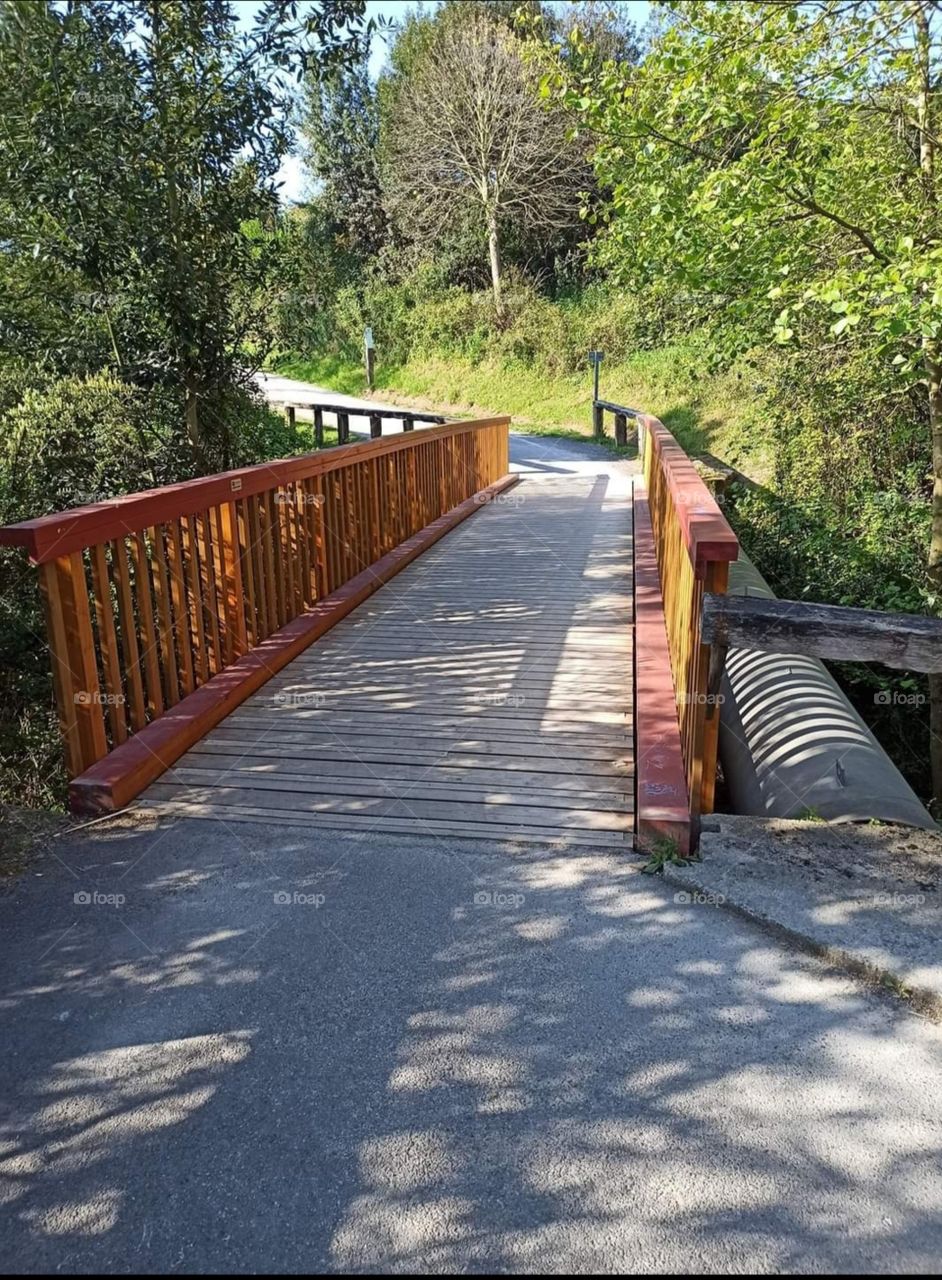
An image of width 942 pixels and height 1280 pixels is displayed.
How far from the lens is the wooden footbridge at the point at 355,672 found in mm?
3502

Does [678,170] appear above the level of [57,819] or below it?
above

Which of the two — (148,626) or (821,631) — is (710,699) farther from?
(148,626)

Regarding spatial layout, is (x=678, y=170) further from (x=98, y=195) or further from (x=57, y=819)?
(x=57, y=819)

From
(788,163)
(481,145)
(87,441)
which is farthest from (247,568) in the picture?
(481,145)

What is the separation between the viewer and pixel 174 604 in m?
4.37

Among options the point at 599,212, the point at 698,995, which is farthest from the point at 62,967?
the point at 599,212

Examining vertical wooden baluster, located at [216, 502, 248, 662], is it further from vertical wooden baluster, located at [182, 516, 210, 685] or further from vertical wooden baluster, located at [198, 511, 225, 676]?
vertical wooden baluster, located at [182, 516, 210, 685]

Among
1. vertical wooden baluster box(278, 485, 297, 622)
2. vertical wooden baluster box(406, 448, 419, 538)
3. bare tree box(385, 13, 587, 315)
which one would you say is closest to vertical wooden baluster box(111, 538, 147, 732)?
vertical wooden baluster box(278, 485, 297, 622)

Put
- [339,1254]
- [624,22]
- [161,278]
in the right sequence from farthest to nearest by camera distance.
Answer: [624,22]
[161,278]
[339,1254]

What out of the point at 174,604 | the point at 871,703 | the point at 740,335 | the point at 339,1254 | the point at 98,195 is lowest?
the point at 871,703

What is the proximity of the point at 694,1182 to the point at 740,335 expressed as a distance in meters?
8.17

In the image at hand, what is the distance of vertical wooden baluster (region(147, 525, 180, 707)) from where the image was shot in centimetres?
414

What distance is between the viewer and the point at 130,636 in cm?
377

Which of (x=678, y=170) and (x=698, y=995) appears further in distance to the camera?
(x=678, y=170)
